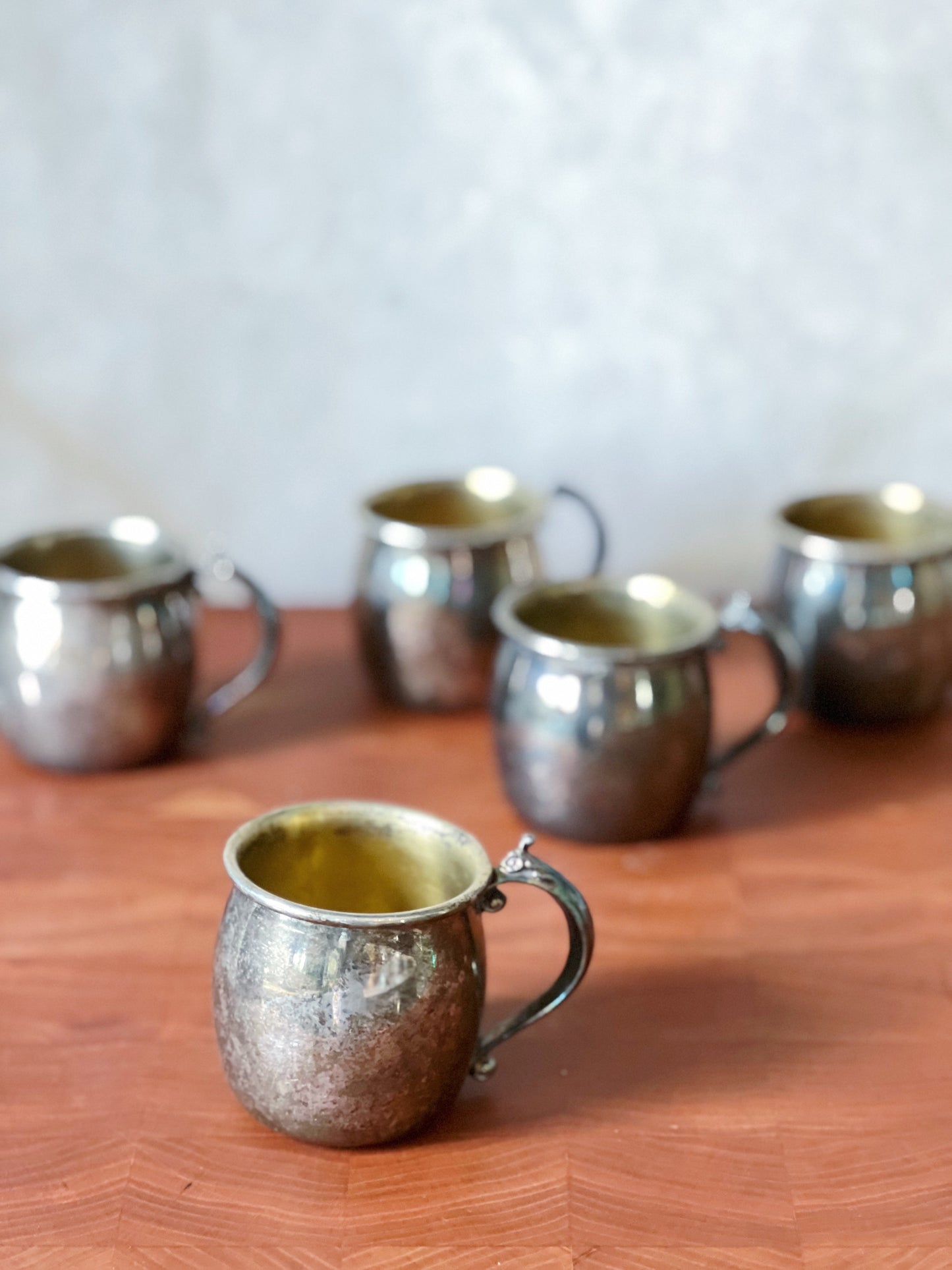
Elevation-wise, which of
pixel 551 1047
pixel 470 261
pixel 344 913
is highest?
pixel 470 261

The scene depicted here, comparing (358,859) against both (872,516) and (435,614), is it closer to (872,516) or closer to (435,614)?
(435,614)

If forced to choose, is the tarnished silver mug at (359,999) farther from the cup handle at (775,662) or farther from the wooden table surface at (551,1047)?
the cup handle at (775,662)

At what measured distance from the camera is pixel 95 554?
3.20ft

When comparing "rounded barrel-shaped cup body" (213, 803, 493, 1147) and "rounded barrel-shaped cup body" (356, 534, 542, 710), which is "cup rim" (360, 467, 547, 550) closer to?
"rounded barrel-shaped cup body" (356, 534, 542, 710)

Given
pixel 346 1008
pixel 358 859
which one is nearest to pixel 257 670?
pixel 358 859

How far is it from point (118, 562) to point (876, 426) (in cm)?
62

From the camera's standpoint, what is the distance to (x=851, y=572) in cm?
95

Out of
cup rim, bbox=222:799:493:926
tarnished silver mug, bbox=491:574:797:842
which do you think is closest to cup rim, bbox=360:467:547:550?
tarnished silver mug, bbox=491:574:797:842

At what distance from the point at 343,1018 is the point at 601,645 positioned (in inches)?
16.3

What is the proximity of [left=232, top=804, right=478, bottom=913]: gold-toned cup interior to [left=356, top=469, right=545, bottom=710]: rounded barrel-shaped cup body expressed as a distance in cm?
33

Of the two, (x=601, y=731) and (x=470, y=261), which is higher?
(x=470, y=261)

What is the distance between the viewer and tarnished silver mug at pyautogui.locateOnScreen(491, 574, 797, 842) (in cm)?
80

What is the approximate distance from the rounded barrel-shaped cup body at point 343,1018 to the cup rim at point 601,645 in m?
0.25

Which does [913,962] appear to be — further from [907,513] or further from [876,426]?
[876,426]
